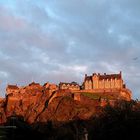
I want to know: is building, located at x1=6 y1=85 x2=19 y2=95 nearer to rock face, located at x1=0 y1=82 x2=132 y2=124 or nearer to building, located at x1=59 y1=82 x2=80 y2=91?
rock face, located at x1=0 y1=82 x2=132 y2=124

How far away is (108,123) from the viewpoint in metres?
41.6

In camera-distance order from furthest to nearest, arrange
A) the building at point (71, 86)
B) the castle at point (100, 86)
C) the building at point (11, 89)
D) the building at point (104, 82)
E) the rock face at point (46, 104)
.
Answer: the building at point (71, 86) < the building at point (11, 89) < the building at point (104, 82) < the castle at point (100, 86) < the rock face at point (46, 104)

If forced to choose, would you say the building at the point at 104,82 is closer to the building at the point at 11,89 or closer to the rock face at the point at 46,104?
the rock face at the point at 46,104

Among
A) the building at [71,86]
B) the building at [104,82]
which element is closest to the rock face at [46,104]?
the building at [71,86]

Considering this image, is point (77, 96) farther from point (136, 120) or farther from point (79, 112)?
point (136, 120)

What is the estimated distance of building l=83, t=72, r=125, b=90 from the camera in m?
159

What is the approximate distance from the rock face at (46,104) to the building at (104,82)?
45.9ft

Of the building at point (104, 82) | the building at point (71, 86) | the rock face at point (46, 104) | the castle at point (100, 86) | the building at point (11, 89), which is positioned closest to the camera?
the rock face at point (46, 104)

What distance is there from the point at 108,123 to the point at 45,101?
108 meters

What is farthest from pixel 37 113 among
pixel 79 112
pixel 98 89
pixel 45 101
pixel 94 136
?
pixel 94 136

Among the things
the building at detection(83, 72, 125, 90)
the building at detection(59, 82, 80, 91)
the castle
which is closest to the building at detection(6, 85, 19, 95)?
the castle

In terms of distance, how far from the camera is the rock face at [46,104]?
13338 cm

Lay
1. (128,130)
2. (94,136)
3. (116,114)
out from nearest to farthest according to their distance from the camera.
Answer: (128,130) → (116,114) → (94,136)

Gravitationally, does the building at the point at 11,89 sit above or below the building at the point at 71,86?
below
